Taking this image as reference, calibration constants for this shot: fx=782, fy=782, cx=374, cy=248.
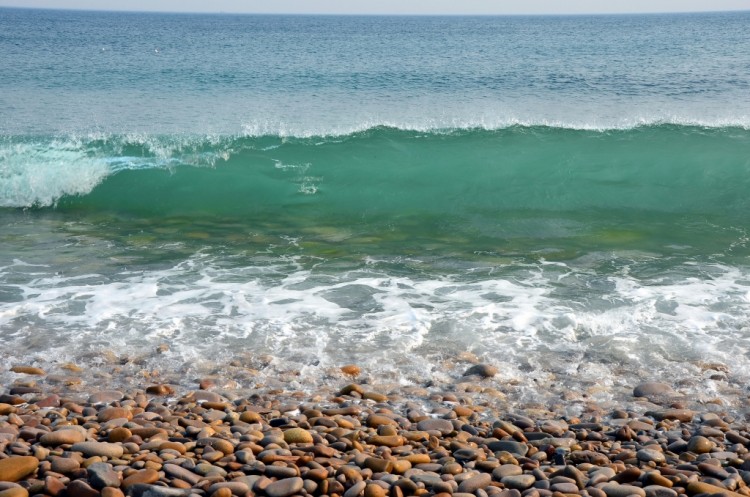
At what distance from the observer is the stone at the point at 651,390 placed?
20.6 ft

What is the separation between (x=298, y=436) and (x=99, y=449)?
1.25m

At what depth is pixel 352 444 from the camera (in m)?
5.13

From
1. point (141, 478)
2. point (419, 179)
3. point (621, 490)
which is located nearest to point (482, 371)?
point (621, 490)

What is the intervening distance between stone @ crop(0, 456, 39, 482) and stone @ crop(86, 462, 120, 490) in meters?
0.34

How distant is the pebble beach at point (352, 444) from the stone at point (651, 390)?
1 centimetres

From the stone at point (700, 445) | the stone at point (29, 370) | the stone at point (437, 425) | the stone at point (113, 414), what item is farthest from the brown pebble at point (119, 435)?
the stone at point (700, 445)

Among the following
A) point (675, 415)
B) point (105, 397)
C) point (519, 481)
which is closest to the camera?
point (519, 481)

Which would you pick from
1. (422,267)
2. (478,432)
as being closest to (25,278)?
(422,267)

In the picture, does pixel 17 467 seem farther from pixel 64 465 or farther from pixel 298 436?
pixel 298 436

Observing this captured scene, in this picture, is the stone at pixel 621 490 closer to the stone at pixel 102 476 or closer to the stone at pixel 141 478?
the stone at pixel 141 478

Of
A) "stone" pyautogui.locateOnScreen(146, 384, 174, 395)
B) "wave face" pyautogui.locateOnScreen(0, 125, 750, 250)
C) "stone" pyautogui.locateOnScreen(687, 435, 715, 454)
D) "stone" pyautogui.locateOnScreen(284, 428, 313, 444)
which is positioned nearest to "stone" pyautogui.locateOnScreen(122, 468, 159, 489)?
"stone" pyautogui.locateOnScreen(284, 428, 313, 444)

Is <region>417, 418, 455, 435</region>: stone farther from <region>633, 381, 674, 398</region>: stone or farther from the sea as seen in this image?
<region>633, 381, 674, 398</region>: stone

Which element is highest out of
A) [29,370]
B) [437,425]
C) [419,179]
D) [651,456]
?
[419,179]

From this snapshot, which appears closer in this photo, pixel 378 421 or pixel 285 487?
pixel 285 487
